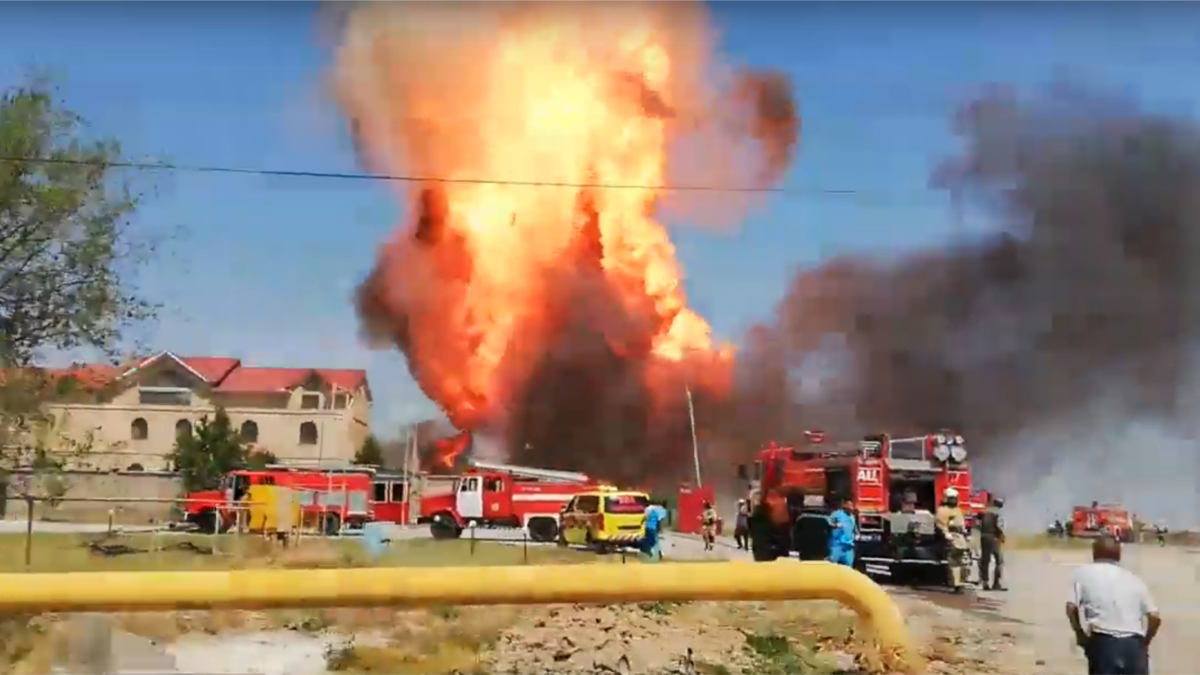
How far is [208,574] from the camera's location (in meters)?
6.53

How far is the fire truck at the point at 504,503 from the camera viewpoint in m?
30.0

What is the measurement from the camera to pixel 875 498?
20.1m

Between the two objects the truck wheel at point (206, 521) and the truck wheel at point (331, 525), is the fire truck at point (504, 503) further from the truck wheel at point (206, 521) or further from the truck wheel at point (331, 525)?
the truck wheel at point (206, 521)

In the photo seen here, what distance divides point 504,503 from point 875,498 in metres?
12.5

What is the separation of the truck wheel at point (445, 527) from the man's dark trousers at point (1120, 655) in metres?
23.8

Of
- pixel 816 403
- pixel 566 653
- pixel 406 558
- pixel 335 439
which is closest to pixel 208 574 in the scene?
pixel 566 653

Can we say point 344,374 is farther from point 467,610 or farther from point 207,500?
point 467,610

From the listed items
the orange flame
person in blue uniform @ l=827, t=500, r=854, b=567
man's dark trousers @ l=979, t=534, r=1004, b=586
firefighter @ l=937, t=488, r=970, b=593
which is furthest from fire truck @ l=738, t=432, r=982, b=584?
the orange flame

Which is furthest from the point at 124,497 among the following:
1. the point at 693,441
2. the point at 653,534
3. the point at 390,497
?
the point at 653,534

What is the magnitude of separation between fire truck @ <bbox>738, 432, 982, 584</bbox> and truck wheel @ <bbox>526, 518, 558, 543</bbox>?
861 cm

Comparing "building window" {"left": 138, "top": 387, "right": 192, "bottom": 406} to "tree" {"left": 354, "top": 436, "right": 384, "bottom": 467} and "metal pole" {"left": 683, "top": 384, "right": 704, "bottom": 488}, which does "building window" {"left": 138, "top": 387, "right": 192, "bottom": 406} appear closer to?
"tree" {"left": 354, "top": 436, "right": 384, "bottom": 467}

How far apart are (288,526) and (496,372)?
31.0 feet

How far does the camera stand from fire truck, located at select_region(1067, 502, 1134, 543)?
35.3 m

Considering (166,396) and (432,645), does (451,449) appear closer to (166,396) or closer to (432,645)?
(166,396)
